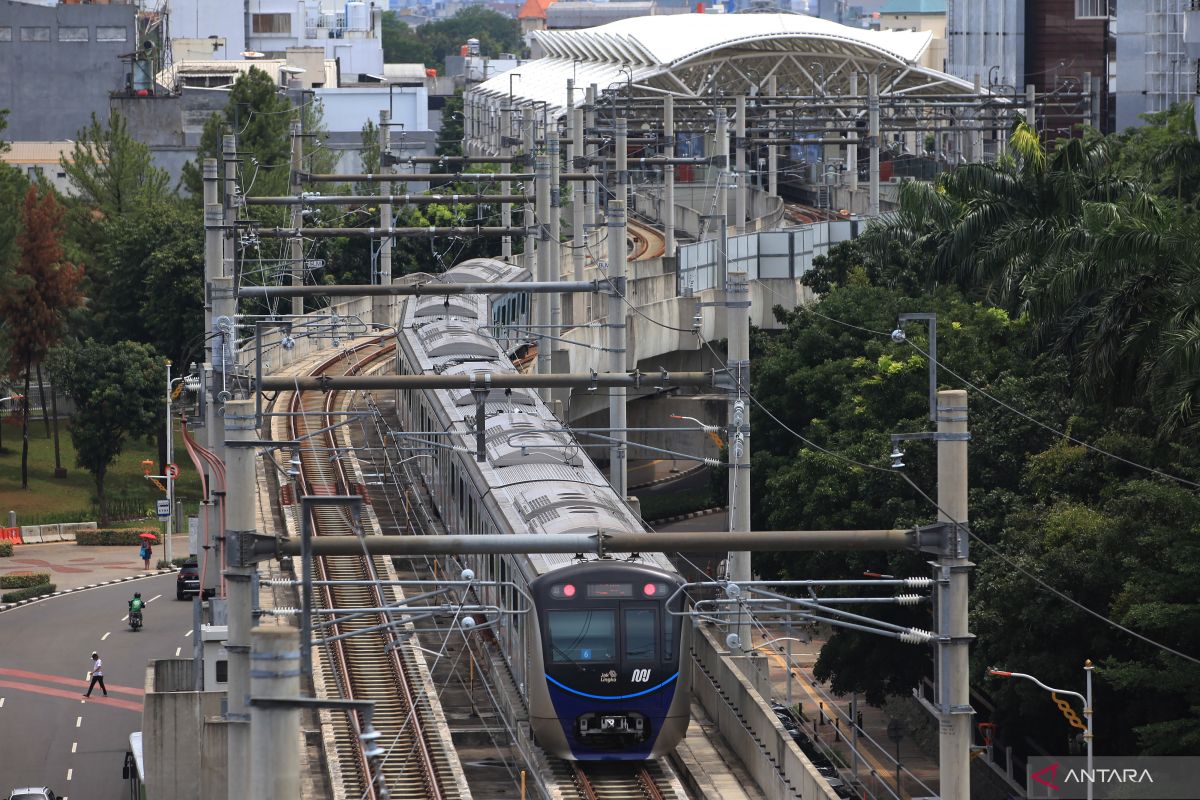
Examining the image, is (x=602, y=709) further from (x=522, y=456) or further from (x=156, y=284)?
(x=156, y=284)

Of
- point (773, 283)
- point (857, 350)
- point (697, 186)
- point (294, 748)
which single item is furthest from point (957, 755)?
point (697, 186)

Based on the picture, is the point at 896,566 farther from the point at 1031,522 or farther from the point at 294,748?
the point at 294,748

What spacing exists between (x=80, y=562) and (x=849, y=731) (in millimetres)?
32304

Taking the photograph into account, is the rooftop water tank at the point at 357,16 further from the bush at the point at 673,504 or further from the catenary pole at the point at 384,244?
the bush at the point at 673,504

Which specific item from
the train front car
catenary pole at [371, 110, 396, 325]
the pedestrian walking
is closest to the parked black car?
the pedestrian walking

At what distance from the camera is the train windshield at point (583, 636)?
2873 centimetres

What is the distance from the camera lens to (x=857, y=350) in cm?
4997

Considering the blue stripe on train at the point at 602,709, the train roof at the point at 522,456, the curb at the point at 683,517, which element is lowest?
the curb at the point at 683,517

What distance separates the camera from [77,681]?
181ft

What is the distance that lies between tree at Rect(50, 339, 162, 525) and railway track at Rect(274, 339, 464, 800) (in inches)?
985

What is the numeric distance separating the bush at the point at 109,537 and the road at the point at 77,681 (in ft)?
16.1

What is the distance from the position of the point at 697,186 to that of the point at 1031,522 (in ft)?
232

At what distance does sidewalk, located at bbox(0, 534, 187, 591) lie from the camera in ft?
221

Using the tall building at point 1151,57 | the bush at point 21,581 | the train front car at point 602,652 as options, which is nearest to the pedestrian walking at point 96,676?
the bush at point 21,581
